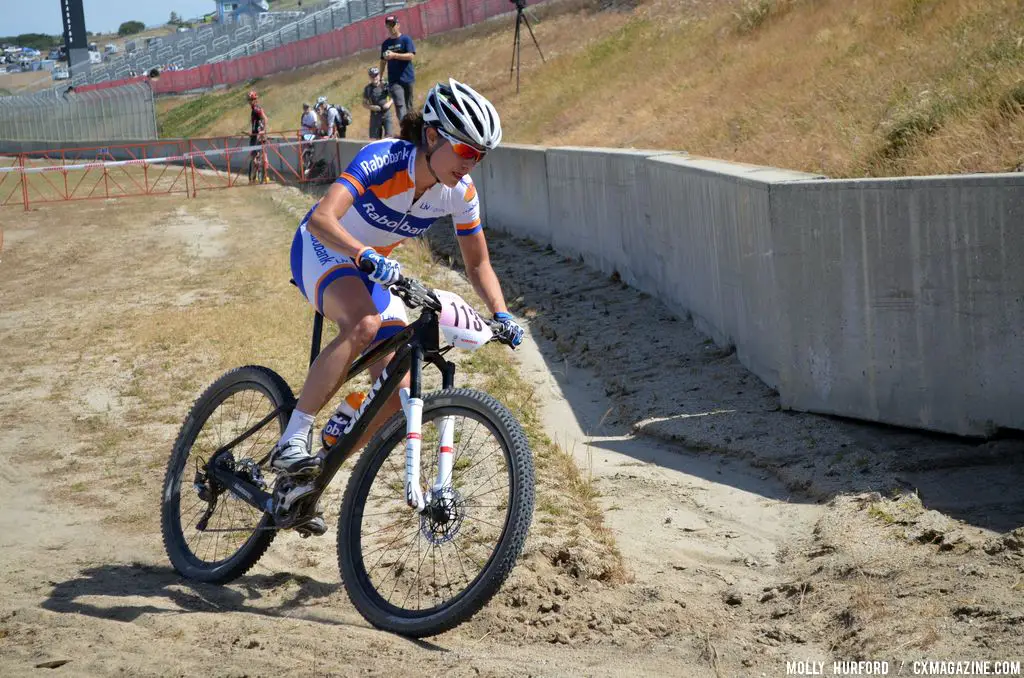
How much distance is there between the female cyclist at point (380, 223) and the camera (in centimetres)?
477

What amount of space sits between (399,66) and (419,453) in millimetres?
18473

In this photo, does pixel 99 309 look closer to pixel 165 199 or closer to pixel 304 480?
pixel 304 480

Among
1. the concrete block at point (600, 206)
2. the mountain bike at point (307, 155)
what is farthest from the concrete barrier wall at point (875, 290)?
the mountain bike at point (307, 155)

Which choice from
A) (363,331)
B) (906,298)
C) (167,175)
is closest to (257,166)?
(167,175)

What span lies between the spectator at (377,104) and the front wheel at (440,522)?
1942 cm

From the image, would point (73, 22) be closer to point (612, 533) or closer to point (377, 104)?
point (377, 104)

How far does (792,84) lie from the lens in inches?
646

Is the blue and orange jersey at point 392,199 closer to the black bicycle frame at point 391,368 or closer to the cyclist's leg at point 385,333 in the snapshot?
the cyclist's leg at point 385,333

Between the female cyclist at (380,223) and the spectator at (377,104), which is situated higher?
the spectator at (377,104)

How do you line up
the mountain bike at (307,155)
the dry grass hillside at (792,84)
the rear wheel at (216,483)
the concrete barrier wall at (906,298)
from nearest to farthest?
the rear wheel at (216,483) < the concrete barrier wall at (906,298) < the dry grass hillside at (792,84) < the mountain bike at (307,155)

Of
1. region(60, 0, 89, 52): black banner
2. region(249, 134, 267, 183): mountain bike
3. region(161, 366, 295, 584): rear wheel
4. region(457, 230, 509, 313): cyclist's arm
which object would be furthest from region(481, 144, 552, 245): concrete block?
region(60, 0, 89, 52): black banner

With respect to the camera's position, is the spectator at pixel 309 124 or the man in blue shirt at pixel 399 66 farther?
the spectator at pixel 309 124

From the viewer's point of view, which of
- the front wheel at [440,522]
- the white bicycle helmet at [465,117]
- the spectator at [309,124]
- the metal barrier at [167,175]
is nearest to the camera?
the front wheel at [440,522]

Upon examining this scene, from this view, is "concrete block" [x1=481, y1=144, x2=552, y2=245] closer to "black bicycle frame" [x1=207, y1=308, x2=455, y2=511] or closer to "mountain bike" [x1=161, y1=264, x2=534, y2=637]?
"mountain bike" [x1=161, y1=264, x2=534, y2=637]
